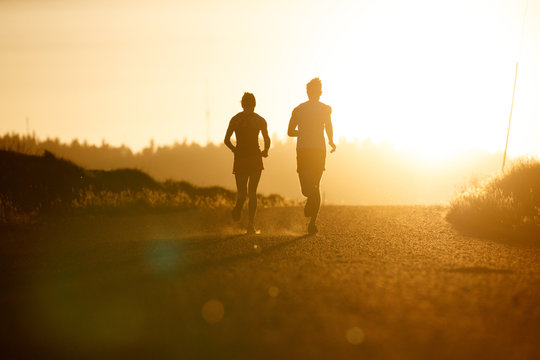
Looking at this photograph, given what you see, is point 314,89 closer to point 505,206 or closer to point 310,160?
point 310,160

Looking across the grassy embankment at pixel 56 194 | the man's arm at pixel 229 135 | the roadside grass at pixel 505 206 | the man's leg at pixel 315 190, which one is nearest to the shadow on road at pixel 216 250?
the man's leg at pixel 315 190

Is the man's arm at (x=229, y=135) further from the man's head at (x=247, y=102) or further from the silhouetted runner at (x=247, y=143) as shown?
the man's head at (x=247, y=102)

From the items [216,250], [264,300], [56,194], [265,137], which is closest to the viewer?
[264,300]

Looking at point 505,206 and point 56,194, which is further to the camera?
point 56,194

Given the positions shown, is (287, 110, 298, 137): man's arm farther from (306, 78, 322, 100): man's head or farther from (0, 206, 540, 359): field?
(0, 206, 540, 359): field

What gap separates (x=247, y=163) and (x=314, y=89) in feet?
5.88

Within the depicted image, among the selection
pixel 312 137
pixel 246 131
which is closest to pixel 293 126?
pixel 312 137

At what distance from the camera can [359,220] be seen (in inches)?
502

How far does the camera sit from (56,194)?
44.8 ft

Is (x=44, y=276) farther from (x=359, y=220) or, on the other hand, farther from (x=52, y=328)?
(x=359, y=220)

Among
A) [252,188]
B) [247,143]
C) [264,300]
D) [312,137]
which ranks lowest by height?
[264,300]

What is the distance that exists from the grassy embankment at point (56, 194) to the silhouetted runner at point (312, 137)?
536 cm

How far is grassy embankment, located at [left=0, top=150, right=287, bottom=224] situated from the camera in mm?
11616

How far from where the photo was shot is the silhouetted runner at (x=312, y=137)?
9.05 m
